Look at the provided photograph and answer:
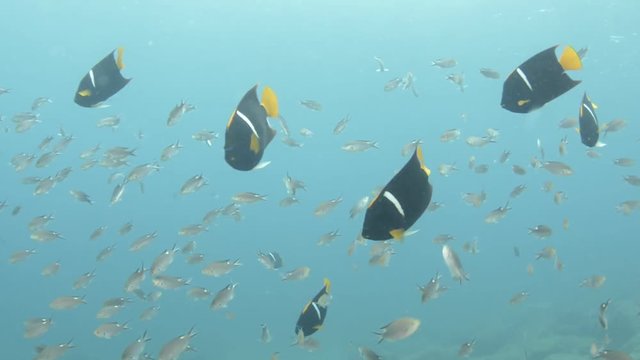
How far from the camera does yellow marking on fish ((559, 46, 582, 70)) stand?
304 cm

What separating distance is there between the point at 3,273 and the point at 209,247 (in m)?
36.0

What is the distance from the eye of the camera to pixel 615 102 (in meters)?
67.0

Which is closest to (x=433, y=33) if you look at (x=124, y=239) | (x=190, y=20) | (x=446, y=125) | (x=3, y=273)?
(x=190, y=20)

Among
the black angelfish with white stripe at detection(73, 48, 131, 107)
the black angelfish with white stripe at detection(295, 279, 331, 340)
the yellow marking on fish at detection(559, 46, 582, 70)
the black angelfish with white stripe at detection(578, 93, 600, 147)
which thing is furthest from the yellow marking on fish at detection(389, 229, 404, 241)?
the black angelfish with white stripe at detection(73, 48, 131, 107)

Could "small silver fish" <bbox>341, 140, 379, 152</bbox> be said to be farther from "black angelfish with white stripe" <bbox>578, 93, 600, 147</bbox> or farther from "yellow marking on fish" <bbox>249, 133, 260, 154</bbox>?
"yellow marking on fish" <bbox>249, 133, 260, 154</bbox>

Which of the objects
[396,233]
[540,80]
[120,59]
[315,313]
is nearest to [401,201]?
[396,233]

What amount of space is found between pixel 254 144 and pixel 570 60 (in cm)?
202

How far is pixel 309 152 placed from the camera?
107 m

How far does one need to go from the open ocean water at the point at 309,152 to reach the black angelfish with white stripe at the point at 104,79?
29.6 feet

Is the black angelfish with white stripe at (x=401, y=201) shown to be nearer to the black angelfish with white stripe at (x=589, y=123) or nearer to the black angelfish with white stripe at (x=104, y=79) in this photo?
the black angelfish with white stripe at (x=589, y=123)

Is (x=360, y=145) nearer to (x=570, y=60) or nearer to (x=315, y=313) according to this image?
(x=315, y=313)

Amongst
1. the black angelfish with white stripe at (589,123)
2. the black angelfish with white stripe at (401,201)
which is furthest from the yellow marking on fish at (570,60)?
the black angelfish with white stripe at (401,201)

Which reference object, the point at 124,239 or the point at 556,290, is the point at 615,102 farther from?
the point at 124,239

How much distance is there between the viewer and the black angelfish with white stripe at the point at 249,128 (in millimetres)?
3020
